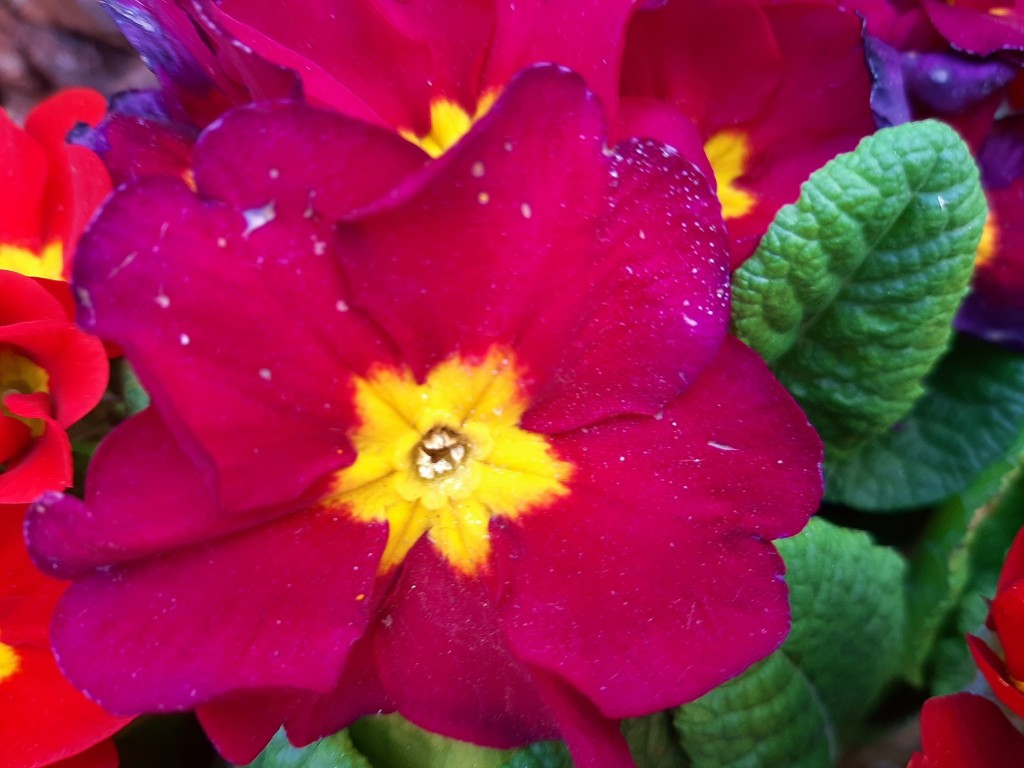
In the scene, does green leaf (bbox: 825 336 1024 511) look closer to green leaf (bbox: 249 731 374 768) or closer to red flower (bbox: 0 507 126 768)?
green leaf (bbox: 249 731 374 768)

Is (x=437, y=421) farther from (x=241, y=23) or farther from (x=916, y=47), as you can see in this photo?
(x=916, y=47)

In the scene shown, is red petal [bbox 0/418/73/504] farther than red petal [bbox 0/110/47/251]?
No

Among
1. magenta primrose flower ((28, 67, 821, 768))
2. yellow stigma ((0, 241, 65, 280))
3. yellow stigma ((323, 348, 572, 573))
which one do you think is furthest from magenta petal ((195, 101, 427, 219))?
yellow stigma ((0, 241, 65, 280))

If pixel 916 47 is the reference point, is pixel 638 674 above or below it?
below

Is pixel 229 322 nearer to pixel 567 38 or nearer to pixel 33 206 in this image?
pixel 567 38


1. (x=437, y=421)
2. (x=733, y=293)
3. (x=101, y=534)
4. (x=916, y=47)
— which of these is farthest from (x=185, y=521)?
(x=916, y=47)
